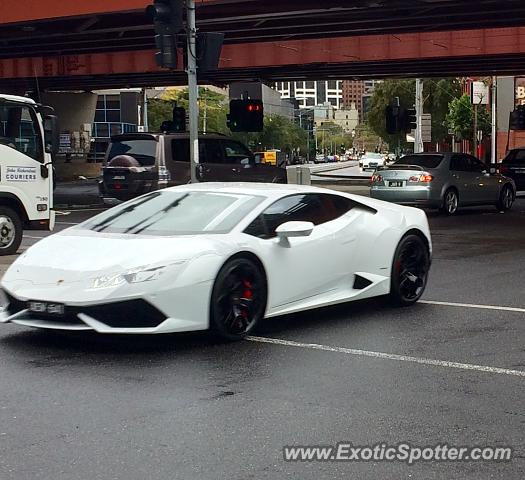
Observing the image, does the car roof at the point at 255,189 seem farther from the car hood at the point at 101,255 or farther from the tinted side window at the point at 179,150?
the tinted side window at the point at 179,150

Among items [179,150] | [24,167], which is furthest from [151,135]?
[24,167]

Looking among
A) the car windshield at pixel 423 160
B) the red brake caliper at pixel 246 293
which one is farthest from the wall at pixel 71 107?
the red brake caliper at pixel 246 293

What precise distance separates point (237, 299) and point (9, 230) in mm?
7226

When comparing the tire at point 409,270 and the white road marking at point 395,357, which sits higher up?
the tire at point 409,270

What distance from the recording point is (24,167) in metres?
13.7

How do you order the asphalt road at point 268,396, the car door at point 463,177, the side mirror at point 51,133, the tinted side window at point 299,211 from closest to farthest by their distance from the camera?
the asphalt road at point 268,396 → the tinted side window at point 299,211 → the side mirror at point 51,133 → the car door at point 463,177

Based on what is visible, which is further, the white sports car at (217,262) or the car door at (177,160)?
the car door at (177,160)

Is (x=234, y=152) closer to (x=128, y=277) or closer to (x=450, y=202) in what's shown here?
(x=450, y=202)

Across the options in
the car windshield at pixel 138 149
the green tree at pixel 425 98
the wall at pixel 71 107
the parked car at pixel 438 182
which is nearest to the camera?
the car windshield at pixel 138 149

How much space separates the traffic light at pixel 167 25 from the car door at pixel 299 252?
660cm

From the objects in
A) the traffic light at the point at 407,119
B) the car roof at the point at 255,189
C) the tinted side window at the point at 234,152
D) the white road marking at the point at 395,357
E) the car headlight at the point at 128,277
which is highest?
the traffic light at the point at 407,119

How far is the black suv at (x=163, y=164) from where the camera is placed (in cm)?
2095

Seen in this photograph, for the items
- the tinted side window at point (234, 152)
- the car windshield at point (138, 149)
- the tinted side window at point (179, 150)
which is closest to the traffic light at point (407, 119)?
the tinted side window at point (234, 152)

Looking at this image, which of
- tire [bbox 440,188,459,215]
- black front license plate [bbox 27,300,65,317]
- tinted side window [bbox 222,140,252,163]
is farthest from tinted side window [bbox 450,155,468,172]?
black front license plate [bbox 27,300,65,317]
